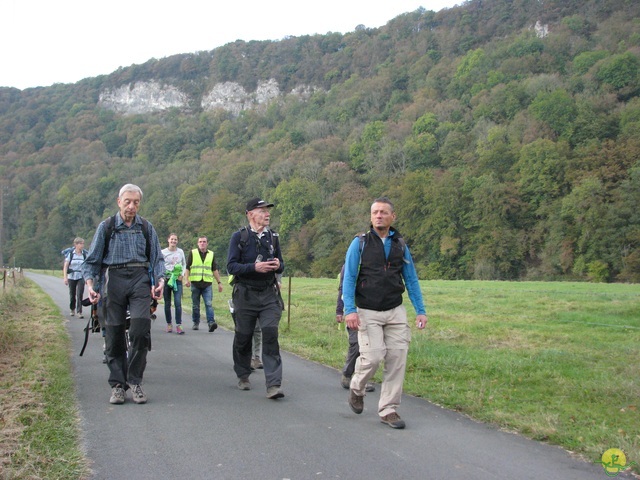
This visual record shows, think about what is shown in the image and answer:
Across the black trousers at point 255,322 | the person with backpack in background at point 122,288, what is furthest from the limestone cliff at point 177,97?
the person with backpack in background at point 122,288

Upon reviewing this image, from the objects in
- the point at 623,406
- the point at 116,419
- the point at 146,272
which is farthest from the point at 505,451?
the point at 146,272

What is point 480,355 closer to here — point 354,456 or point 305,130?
point 354,456

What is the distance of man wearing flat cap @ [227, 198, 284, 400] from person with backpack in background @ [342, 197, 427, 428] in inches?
51.1

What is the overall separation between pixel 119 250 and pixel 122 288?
0.40m

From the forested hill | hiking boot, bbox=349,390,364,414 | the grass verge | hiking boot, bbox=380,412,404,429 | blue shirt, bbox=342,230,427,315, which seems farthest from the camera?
the forested hill

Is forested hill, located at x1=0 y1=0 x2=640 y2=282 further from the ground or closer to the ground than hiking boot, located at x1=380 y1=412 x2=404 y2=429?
further from the ground

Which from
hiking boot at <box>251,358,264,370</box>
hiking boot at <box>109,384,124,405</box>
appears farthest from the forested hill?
hiking boot at <box>109,384,124,405</box>

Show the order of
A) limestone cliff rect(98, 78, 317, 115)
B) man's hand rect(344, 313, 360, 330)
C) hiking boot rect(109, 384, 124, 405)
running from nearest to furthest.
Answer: man's hand rect(344, 313, 360, 330)
hiking boot rect(109, 384, 124, 405)
limestone cliff rect(98, 78, 317, 115)

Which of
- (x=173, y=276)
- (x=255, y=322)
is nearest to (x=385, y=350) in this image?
(x=255, y=322)

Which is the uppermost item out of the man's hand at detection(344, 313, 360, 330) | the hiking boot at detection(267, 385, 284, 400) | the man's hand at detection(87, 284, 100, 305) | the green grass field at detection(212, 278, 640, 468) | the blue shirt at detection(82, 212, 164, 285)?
the blue shirt at detection(82, 212, 164, 285)

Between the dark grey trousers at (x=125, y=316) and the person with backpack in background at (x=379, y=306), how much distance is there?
2.19 m

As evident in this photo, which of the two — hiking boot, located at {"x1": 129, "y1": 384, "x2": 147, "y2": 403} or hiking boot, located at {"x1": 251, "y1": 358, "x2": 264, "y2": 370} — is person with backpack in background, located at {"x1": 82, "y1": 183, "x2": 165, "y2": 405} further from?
hiking boot, located at {"x1": 251, "y1": 358, "x2": 264, "y2": 370}

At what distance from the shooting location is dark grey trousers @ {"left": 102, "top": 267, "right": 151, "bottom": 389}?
21.1 ft

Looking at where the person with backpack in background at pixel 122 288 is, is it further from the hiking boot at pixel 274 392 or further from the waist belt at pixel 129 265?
the hiking boot at pixel 274 392
